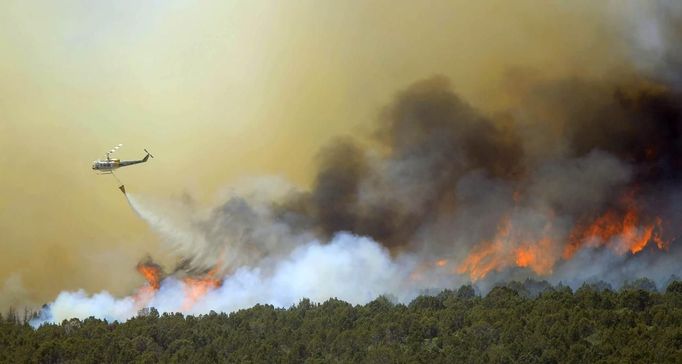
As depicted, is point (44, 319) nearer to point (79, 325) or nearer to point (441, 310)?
point (79, 325)

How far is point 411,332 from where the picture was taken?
429 ft

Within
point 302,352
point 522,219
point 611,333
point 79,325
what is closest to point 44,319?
point 79,325

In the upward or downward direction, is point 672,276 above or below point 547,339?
above

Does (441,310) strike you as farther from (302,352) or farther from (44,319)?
(44,319)

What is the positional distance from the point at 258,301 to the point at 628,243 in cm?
3169

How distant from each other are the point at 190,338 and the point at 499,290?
80.7 feet

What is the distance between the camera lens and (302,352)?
129 metres

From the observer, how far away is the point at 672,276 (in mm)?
149000

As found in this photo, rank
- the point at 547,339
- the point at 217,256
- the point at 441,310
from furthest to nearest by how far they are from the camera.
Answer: the point at 217,256
the point at 441,310
the point at 547,339

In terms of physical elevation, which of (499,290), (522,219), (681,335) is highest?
(522,219)

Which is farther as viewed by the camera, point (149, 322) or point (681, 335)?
point (149, 322)

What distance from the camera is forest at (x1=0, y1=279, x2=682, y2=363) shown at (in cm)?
12294

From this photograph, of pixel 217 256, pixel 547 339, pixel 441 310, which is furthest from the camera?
pixel 217 256

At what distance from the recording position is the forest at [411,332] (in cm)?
12294
